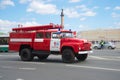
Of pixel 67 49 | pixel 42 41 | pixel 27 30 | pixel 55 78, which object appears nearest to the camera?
pixel 55 78

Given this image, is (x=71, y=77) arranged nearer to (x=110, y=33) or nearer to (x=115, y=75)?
(x=115, y=75)

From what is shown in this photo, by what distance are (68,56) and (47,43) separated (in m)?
1.98

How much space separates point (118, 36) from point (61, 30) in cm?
9609

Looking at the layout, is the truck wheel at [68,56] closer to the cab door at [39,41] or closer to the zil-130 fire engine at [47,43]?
the zil-130 fire engine at [47,43]

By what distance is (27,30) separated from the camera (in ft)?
71.7

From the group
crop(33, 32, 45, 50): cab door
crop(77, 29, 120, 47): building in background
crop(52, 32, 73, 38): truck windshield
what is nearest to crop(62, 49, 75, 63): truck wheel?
crop(52, 32, 73, 38): truck windshield

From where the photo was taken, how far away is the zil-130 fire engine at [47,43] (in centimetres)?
1867

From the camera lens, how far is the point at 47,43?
65.5 feet

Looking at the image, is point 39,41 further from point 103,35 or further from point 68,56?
point 103,35

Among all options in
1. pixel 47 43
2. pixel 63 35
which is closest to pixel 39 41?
pixel 47 43

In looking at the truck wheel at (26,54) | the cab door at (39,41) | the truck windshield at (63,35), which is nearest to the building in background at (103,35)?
the truck wheel at (26,54)

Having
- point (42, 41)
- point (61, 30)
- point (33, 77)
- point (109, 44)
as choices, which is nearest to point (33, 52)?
point (42, 41)

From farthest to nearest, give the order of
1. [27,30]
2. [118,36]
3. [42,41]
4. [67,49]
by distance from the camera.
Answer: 1. [118,36]
2. [27,30]
3. [42,41]
4. [67,49]

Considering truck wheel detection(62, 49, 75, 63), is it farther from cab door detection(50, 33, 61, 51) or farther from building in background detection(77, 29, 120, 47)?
building in background detection(77, 29, 120, 47)
